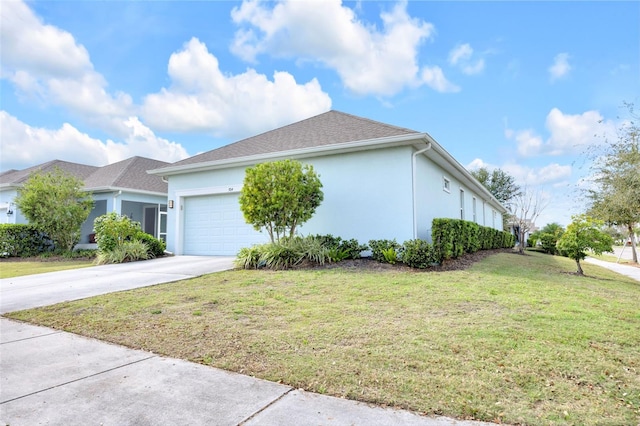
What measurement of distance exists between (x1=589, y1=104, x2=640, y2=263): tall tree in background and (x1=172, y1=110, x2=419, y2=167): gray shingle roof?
31.1 ft

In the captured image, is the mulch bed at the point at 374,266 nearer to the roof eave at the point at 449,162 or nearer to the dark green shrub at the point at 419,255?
the dark green shrub at the point at 419,255

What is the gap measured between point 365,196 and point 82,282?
288 inches

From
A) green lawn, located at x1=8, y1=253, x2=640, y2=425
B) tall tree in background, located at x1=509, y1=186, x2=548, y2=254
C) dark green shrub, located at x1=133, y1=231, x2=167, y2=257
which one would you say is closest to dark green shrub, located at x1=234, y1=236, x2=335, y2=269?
green lawn, located at x1=8, y1=253, x2=640, y2=425

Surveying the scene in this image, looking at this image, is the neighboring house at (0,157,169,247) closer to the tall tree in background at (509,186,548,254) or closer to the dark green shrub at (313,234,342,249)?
the dark green shrub at (313,234,342,249)

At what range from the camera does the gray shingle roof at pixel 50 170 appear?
1964 centimetres

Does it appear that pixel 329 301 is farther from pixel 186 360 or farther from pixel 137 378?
pixel 137 378

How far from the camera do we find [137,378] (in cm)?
301

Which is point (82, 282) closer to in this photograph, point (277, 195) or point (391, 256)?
point (277, 195)

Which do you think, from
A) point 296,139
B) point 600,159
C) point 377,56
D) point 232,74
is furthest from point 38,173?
point 600,159

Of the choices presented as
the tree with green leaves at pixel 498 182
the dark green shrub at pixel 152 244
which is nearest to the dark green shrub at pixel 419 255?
the dark green shrub at pixel 152 244

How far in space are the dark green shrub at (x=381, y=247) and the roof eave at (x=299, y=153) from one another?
268 cm

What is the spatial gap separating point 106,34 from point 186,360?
11.7 m

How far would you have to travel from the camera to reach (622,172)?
13.8 m

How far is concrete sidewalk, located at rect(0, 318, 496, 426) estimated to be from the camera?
2322 mm
